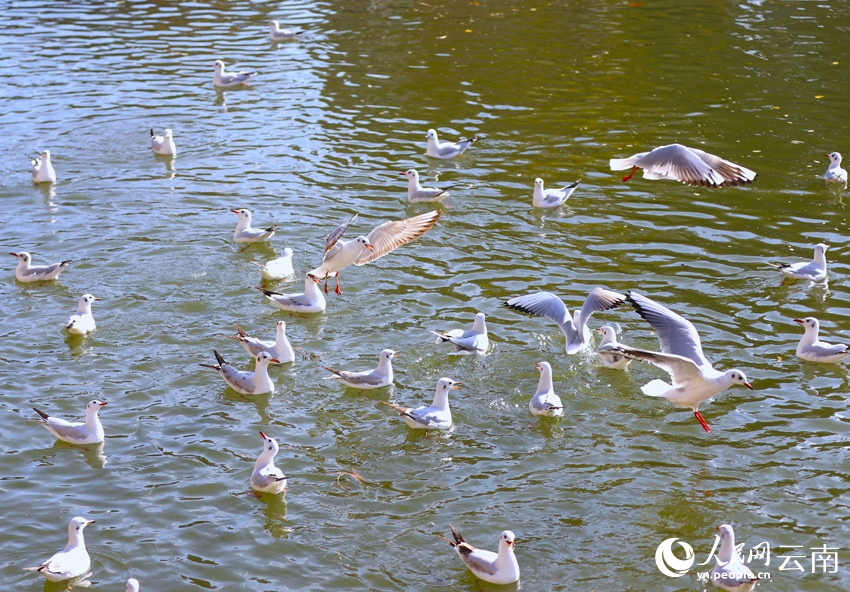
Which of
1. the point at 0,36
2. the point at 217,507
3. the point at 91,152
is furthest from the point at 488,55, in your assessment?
the point at 217,507

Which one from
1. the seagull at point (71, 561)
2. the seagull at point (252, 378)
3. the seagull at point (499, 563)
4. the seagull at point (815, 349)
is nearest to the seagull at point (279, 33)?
the seagull at point (252, 378)

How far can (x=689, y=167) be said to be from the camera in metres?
12.9

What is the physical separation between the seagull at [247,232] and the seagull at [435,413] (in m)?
5.08

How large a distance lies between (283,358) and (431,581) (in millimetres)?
4224

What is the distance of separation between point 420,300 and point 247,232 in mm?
3077

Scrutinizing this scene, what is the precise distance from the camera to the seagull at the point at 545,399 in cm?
1035

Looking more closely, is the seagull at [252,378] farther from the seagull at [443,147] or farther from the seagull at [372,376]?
the seagull at [443,147]

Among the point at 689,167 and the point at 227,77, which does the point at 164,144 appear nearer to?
the point at 227,77

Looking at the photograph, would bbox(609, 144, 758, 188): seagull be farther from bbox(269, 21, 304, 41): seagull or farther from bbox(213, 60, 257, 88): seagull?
bbox(269, 21, 304, 41): seagull

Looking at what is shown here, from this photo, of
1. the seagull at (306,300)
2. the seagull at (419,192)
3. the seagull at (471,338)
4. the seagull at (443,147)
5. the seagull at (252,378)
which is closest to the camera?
the seagull at (252,378)

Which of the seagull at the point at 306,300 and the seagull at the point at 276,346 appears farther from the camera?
the seagull at the point at 306,300

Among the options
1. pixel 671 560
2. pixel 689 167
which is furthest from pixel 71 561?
pixel 689 167

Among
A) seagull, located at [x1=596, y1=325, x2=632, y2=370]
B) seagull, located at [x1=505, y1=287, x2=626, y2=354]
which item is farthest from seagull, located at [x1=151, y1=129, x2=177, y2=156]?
seagull, located at [x1=596, y1=325, x2=632, y2=370]

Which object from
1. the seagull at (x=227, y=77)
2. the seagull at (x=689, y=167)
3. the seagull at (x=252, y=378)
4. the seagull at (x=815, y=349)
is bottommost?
the seagull at (x=252, y=378)
